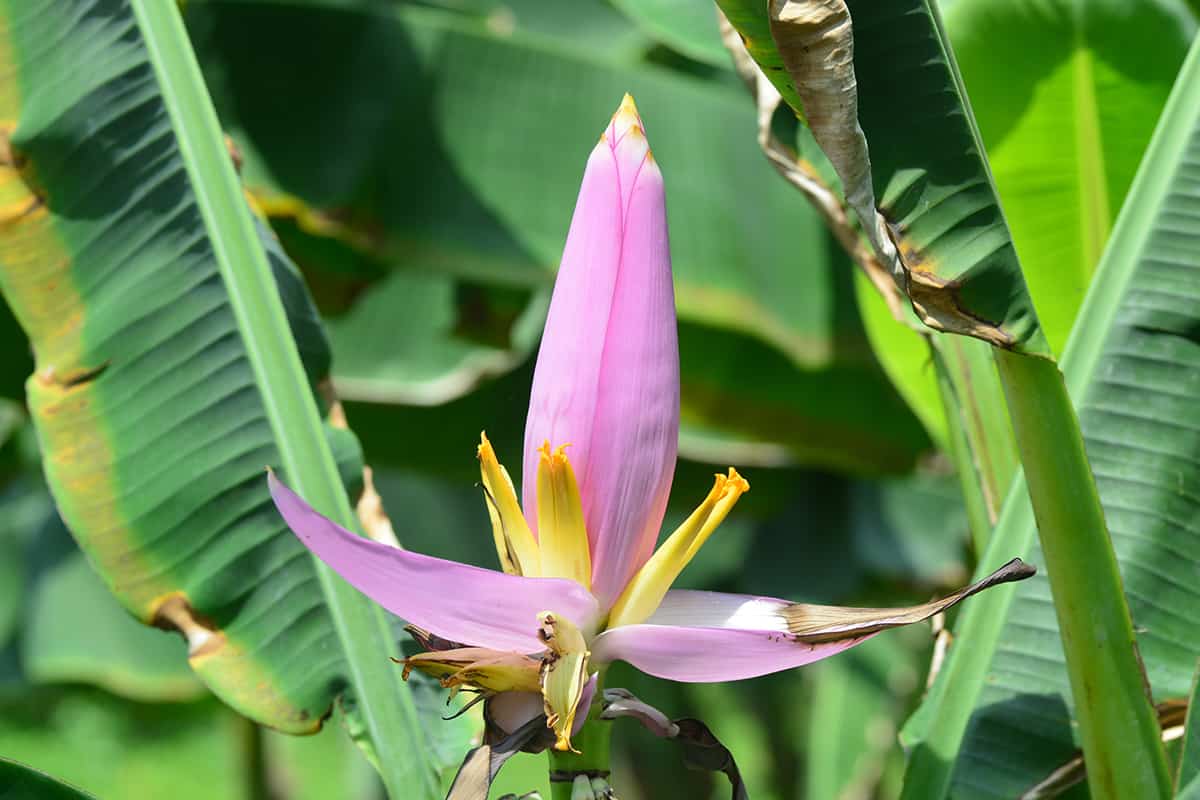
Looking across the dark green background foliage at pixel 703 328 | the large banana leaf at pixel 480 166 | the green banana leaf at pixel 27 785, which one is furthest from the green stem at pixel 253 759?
the green banana leaf at pixel 27 785

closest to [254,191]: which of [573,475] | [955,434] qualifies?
[955,434]

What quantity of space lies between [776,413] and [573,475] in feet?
4.56

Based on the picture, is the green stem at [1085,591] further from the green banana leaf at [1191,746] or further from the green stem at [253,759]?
the green stem at [253,759]

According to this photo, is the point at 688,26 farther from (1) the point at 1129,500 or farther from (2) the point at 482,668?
(2) the point at 482,668

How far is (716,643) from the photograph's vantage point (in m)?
0.43

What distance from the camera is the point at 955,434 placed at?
0.72 meters

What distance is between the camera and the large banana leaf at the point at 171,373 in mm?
651

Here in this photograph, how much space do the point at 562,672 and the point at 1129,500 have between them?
14.3 inches

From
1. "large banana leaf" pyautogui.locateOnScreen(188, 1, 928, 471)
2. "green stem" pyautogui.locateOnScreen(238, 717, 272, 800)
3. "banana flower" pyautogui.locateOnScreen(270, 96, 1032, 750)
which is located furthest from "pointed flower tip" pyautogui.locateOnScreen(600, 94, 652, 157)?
"green stem" pyautogui.locateOnScreen(238, 717, 272, 800)

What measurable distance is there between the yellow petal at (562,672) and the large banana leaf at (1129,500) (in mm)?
267

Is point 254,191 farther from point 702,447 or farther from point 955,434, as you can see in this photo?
point 955,434

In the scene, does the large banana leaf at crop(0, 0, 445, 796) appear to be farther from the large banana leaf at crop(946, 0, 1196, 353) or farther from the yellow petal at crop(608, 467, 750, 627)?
the large banana leaf at crop(946, 0, 1196, 353)

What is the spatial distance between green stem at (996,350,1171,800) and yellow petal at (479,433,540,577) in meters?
0.21

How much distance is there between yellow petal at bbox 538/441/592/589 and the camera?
0.43m
